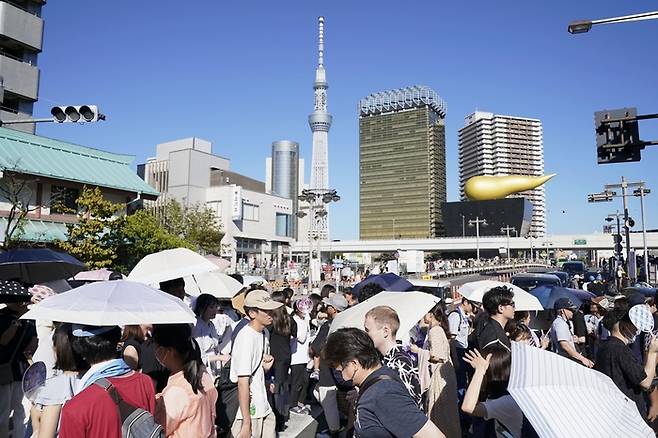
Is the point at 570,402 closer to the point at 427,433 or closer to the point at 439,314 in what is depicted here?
the point at 427,433

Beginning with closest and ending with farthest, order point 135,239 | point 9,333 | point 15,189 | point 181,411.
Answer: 1. point 181,411
2. point 9,333
3. point 15,189
4. point 135,239

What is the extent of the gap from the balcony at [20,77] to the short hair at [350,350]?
3569 cm

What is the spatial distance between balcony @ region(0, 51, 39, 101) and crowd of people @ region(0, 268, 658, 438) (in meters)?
31.9

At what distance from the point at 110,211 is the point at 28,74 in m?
15.7

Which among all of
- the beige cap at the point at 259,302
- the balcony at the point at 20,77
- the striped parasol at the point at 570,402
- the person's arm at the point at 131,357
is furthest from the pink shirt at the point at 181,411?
the balcony at the point at 20,77

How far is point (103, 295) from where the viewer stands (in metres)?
3.31

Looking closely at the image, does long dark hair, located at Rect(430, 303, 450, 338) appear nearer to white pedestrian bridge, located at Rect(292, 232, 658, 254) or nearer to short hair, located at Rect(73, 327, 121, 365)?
short hair, located at Rect(73, 327, 121, 365)

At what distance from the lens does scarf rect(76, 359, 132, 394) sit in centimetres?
272

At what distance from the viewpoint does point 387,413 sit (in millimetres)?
2641

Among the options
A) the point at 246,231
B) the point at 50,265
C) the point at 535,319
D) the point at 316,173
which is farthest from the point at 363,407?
→ the point at 316,173

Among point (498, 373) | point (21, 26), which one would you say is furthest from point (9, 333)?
point (21, 26)

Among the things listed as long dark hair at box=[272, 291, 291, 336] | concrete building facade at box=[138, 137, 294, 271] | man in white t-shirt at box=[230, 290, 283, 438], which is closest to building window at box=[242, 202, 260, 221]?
concrete building facade at box=[138, 137, 294, 271]

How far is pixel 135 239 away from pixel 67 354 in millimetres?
25798

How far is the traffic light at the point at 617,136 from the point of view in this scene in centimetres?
1045
